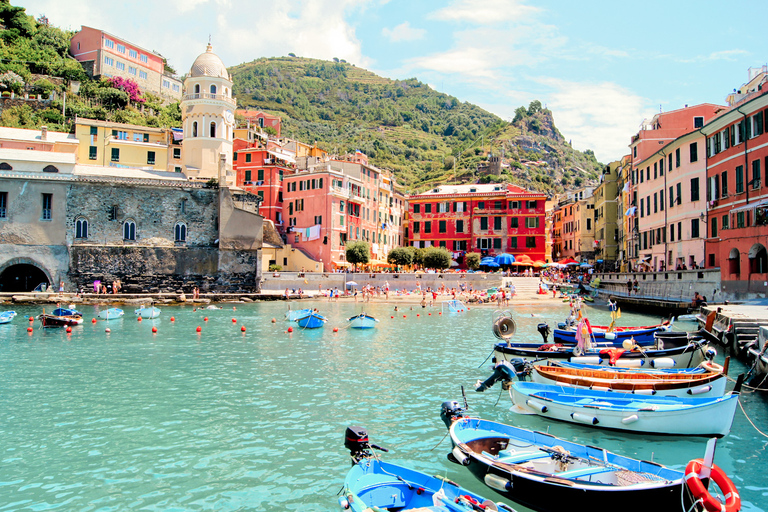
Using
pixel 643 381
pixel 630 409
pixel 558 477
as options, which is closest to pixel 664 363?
pixel 643 381

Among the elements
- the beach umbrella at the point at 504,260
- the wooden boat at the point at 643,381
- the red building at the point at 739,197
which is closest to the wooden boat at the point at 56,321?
the wooden boat at the point at 643,381

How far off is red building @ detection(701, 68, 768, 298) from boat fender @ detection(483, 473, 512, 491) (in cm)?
2737

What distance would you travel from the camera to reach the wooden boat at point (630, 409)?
1119 cm

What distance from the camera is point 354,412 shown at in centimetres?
1421

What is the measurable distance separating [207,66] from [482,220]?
3676 cm

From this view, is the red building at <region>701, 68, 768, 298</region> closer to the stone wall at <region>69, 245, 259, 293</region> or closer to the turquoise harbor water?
the turquoise harbor water

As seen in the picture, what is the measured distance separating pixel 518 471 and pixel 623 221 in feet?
184

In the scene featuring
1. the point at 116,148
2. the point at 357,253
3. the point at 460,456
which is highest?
the point at 116,148

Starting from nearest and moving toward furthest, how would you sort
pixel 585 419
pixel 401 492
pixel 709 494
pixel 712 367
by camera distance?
pixel 709 494
pixel 401 492
pixel 585 419
pixel 712 367

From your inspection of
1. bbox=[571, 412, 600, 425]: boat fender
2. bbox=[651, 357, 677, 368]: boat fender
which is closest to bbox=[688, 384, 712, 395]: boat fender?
bbox=[571, 412, 600, 425]: boat fender

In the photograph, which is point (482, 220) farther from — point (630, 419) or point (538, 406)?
point (630, 419)

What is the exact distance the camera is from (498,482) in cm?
835

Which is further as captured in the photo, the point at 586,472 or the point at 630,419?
the point at 630,419

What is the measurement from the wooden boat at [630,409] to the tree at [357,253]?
144 feet
